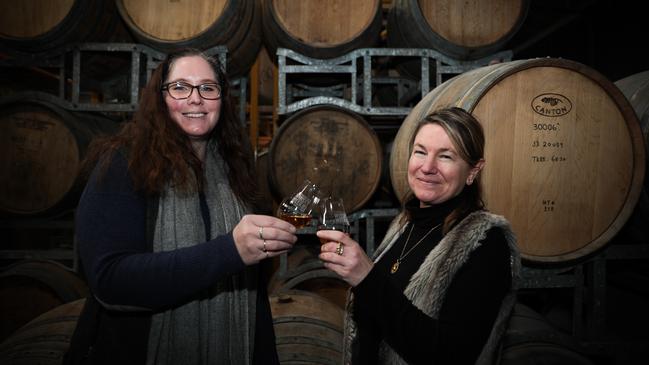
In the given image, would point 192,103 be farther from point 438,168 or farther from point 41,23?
point 41,23

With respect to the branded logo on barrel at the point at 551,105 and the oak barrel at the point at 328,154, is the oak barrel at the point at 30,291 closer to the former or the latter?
the oak barrel at the point at 328,154

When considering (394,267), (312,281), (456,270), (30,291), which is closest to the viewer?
(456,270)

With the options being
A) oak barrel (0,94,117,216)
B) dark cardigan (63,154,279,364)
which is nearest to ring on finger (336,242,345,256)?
dark cardigan (63,154,279,364)

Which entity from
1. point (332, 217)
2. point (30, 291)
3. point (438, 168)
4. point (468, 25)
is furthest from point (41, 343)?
point (468, 25)

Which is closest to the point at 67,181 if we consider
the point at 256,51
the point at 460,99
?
→ the point at 256,51

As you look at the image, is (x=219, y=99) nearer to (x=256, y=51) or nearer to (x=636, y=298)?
(x=256, y=51)

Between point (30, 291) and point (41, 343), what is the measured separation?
1.08 metres

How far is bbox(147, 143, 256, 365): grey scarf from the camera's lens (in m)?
1.29

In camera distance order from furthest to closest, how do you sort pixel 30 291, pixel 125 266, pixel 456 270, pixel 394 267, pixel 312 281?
pixel 312 281 → pixel 30 291 → pixel 394 267 → pixel 456 270 → pixel 125 266

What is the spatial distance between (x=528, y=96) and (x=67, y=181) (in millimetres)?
3236

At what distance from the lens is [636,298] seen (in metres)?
3.18

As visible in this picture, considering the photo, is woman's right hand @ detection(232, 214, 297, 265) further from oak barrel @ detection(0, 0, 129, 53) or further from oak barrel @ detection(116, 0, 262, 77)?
oak barrel @ detection(0, 0, 129, 53)

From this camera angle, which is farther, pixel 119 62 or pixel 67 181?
pixel 119 62

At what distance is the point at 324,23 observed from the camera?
3.14m
